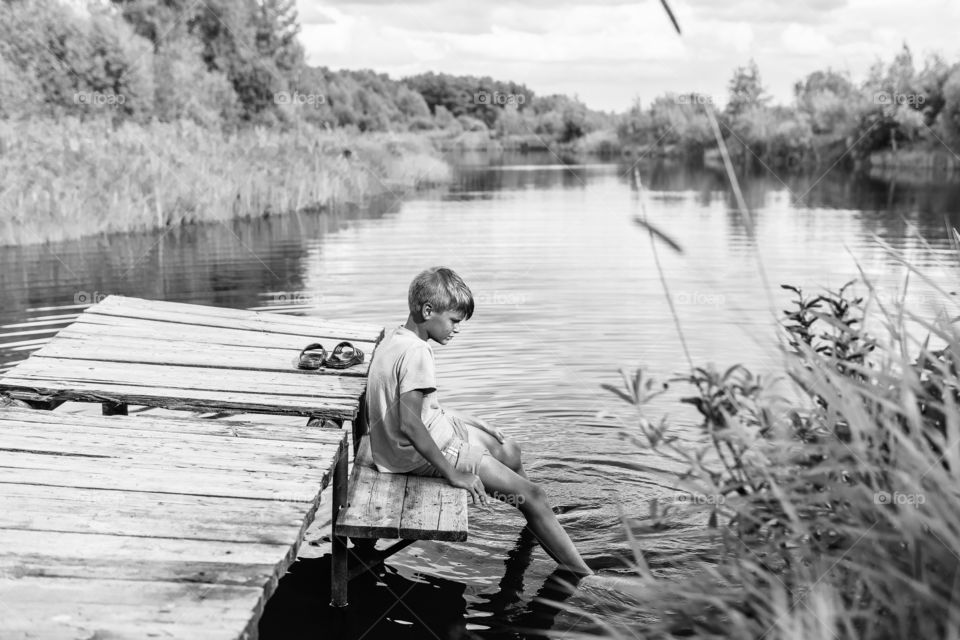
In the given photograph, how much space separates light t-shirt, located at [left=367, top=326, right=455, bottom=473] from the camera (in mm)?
4523

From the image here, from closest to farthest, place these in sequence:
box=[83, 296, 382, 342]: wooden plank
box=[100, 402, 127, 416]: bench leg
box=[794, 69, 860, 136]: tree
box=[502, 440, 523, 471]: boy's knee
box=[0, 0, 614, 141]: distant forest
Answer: box=[502, 440, 523, 471]: boy's knee → box=[100, 402, 127, 416]: bench leg → box=[83, 296, 382, 342]: wooden plank → box=[0, 0, 614, 141]: distant forest → box=[794, 69, 860, 136]: tree

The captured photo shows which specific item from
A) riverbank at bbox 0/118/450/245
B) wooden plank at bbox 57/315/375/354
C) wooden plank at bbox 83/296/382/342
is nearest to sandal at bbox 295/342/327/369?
wooden plank at bbox 57/315/375/354

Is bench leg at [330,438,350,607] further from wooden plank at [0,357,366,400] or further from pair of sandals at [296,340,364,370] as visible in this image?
pair of sandals at [296,340,364,370]

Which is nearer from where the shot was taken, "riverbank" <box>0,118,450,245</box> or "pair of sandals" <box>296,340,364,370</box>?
"pair of sandals" <box>296,340,364,370</box>

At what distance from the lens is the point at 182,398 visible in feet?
17.2

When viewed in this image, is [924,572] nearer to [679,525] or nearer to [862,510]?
[862,510]

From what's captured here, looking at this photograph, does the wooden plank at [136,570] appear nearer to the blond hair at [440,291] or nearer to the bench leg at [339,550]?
the bench leg at [339,550]

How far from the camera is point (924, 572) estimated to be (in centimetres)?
230

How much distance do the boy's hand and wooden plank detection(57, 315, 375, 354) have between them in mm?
2132

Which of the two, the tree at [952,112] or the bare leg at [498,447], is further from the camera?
the tree at [952,112]

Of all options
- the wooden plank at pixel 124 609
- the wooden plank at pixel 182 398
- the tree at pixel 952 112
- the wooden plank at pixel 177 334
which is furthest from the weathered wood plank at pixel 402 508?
the tree at pixel 952 112

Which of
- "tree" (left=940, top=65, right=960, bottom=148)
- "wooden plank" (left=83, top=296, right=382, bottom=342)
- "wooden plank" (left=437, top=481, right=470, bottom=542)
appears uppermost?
"tree" (left=940, top=65, right=960, bottom=148)

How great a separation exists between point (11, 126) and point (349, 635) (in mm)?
16247

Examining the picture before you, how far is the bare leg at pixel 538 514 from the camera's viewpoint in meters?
4.64
